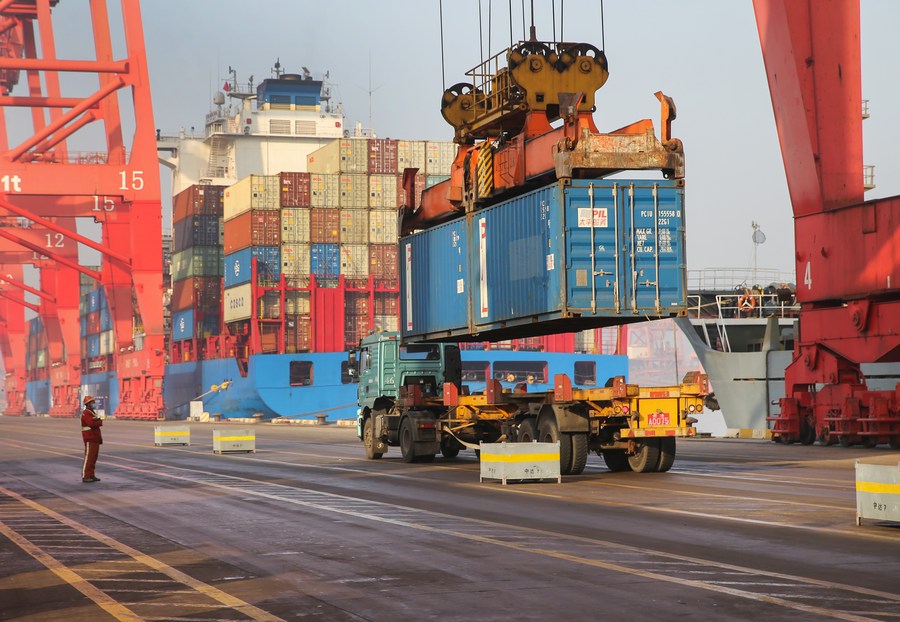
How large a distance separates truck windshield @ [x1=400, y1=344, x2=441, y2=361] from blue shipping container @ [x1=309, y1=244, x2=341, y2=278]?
146ft

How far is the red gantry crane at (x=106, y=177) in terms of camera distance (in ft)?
209

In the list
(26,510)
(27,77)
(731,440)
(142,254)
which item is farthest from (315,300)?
(26,510)

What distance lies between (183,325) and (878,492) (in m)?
78.6

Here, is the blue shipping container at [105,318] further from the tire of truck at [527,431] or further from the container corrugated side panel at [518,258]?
the tire of truck at [527,431]

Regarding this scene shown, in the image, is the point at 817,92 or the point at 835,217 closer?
the point at 817,92

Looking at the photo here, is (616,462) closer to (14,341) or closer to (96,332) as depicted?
(96,332)

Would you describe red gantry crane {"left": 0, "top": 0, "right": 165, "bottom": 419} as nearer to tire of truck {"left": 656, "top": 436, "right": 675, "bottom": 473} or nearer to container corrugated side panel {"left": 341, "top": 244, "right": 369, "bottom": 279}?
container corrugated side panel {"left": 341, "top": 244, "right": 369, "bottom": 279}

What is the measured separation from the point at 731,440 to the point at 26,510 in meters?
27.1

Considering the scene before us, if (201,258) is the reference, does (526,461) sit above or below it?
below

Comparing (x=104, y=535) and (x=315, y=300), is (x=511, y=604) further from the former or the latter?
(x=315, y=300)

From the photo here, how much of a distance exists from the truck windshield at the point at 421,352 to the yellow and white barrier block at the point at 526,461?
782cm

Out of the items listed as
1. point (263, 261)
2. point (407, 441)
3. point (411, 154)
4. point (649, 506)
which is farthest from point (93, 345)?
point (649, 506)

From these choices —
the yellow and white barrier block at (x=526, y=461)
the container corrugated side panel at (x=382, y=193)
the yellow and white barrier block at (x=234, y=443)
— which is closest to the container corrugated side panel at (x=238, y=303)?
the container corrugated side panel at (x=382, y=193)

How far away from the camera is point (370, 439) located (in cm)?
2969
